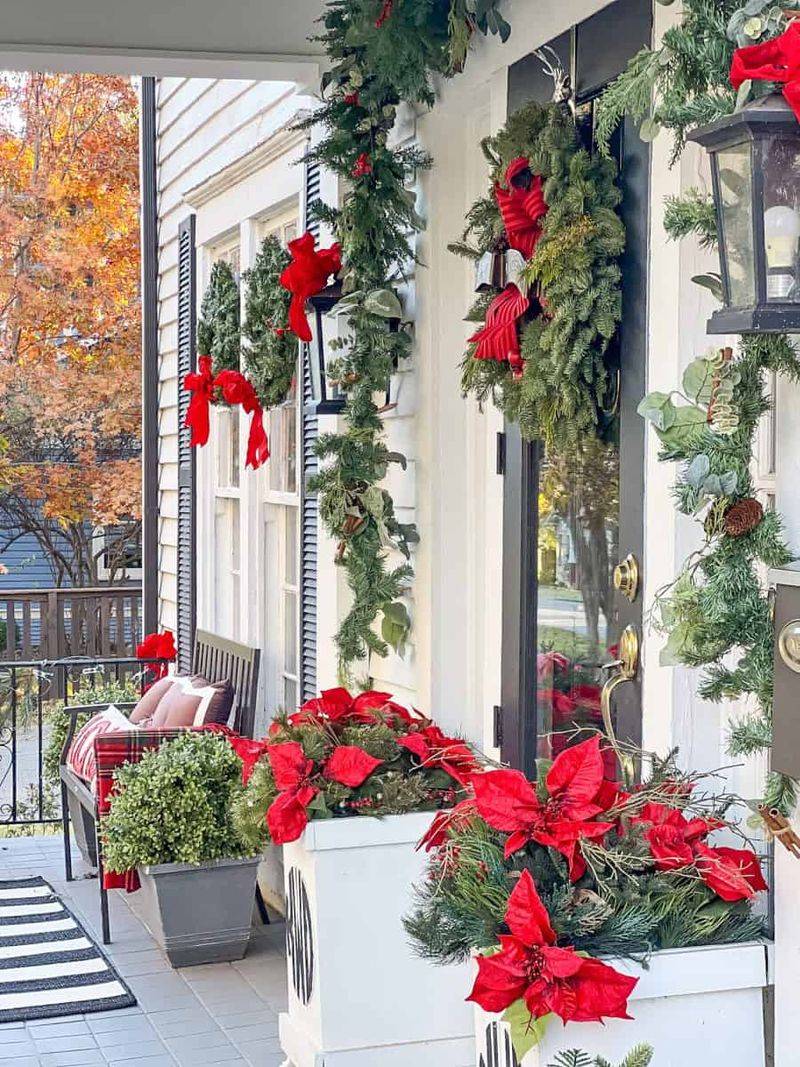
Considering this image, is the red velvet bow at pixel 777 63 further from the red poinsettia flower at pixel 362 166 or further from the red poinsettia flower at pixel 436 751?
the red poinsettia flower at pixel 362 166

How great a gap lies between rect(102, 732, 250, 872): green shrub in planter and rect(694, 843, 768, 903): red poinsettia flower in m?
2.69

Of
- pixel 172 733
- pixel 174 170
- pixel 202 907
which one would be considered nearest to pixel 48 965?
pixel 202 907

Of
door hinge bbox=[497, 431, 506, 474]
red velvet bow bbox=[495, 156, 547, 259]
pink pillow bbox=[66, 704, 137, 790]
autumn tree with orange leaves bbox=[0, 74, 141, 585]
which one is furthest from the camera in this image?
autumn tree with orange leaves bbox=[0, 74, 141, 585]

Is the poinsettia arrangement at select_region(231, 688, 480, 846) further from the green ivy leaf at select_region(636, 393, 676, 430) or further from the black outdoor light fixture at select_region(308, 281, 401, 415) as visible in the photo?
the green ivy leaf at select_region(636, 393, 676, 430)

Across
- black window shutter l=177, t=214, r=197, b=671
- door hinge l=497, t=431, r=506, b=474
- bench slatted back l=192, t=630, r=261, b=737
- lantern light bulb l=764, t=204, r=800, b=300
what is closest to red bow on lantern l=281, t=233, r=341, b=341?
door hinge l=497, t=431, r=506, b=474

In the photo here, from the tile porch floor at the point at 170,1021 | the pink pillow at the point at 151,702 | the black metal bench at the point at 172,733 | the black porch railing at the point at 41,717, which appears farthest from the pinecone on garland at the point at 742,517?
the black porch railing at the point at 41,717

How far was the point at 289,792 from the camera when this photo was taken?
124 inches

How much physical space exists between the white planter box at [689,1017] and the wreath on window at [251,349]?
11.3 ft

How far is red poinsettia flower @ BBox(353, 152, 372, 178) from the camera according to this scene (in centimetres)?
395

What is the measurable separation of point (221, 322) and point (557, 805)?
167 inches

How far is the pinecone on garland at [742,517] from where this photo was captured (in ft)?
6.43

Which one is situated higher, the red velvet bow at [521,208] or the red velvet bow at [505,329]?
the red velvet bow at [521,208]

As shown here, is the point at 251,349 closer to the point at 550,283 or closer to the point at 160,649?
the point at 160,649

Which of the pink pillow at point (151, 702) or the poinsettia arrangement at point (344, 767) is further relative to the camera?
the pink pillow at point (151, 702)
